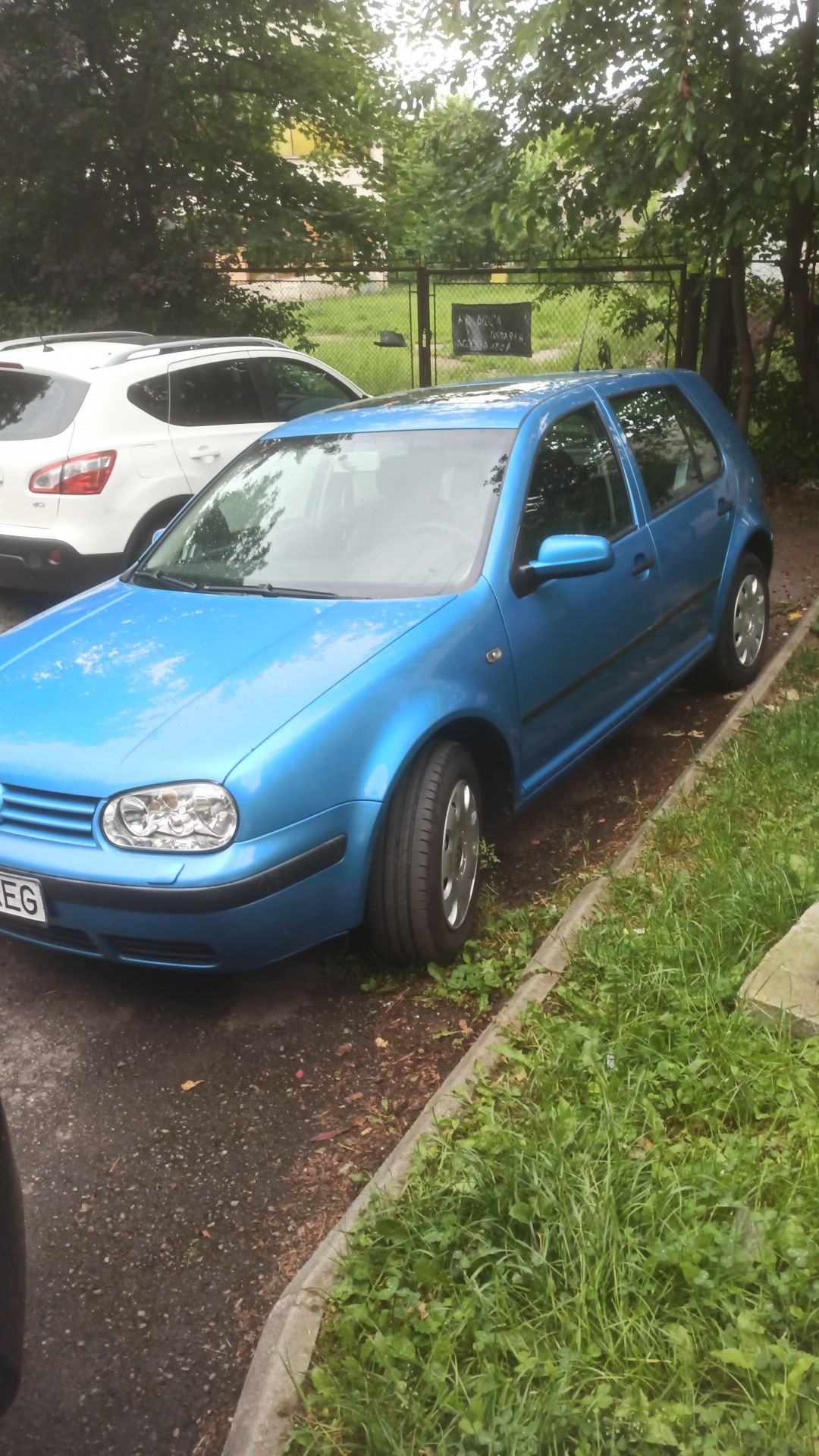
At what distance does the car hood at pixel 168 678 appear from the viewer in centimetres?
309

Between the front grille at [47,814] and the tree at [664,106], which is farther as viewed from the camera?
the tree at [664,106]

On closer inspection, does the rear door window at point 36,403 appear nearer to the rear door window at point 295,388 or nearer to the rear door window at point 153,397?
the rear door window at point 153,397

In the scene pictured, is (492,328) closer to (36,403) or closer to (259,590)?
(36,403)

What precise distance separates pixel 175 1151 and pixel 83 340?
703 cm

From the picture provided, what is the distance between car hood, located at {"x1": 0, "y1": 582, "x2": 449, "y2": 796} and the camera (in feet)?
10.1

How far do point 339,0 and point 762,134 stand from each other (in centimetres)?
628

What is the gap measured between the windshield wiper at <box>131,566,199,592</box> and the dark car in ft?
8.49

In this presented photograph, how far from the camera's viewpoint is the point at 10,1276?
1752 millimetres

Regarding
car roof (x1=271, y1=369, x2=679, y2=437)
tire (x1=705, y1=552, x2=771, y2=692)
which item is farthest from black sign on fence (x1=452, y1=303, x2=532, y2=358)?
car roof (x1=271, y1=369, x2=679, y2=437)

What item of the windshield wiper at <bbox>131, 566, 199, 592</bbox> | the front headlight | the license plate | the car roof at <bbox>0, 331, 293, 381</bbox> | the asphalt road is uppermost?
the car roof at <bbox>0, 331, 293, 381</bbox>

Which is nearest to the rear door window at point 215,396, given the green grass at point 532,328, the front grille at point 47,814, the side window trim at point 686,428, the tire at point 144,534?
the tire at point 144,534

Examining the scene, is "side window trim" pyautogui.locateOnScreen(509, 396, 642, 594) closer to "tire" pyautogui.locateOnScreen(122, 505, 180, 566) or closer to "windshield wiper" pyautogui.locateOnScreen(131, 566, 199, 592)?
"windshield wiper" pyautogui.locateOnScreen(131, 566, 199, 592)

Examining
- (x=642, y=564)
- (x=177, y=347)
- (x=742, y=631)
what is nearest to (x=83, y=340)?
(x=177, y=347)

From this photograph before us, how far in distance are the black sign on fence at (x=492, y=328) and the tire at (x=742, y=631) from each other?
611 cm
